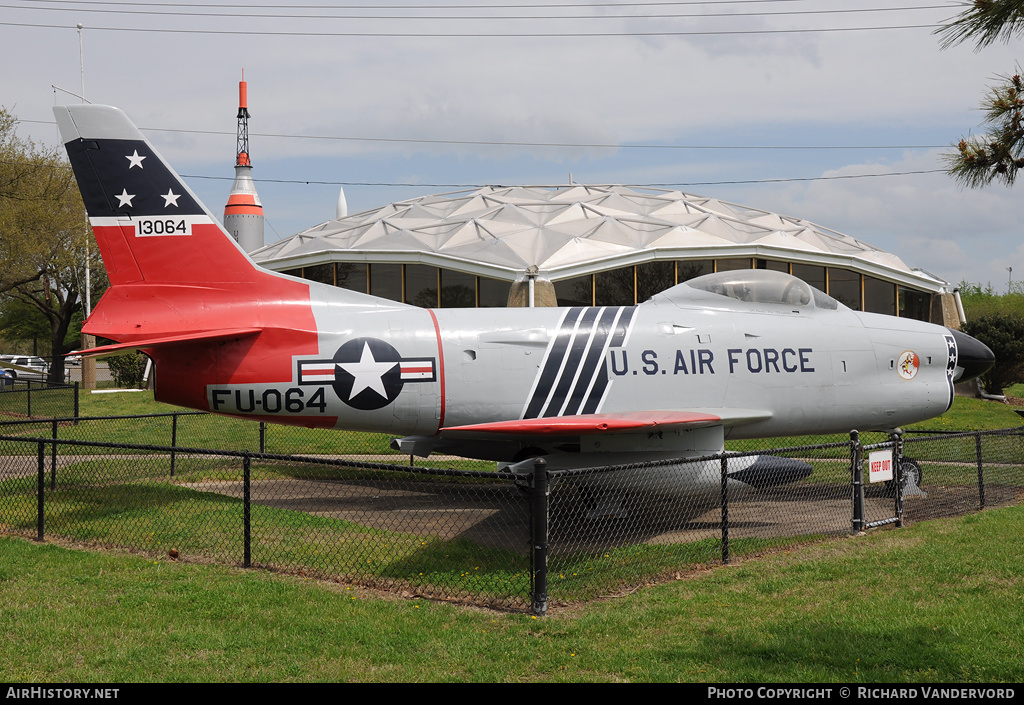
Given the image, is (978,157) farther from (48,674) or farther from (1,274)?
(1,274)

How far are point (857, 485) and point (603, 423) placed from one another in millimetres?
3406

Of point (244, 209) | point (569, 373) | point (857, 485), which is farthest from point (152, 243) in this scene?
point (244, 209)

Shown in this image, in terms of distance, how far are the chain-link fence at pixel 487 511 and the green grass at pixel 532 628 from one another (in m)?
0.64

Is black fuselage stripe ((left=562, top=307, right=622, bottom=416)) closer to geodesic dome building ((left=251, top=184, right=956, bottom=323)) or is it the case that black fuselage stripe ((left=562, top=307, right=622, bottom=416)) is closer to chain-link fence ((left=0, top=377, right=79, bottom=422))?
geodesic dome building ((left=251, top=184, right=956, bottom=323))

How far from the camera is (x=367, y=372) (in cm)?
1159

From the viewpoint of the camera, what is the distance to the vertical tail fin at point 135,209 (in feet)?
38.0

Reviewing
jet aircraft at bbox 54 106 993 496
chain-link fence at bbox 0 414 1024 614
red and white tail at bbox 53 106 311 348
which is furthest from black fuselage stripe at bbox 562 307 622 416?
red and white tail at bbox 53 106 311 348

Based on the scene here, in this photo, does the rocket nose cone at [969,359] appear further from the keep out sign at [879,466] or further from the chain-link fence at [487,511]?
the keep out sign at [879,466]

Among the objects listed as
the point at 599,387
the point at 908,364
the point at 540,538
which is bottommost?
the point at 540,538

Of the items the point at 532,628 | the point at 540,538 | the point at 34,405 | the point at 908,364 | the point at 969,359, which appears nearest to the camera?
the point at 532,628

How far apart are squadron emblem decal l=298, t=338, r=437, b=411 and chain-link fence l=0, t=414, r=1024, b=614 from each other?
1184 mm

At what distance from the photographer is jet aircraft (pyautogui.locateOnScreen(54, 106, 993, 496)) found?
37.4ft

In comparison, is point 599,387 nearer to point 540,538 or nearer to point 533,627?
point 540,538

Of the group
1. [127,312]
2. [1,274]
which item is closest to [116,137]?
[127,312]
